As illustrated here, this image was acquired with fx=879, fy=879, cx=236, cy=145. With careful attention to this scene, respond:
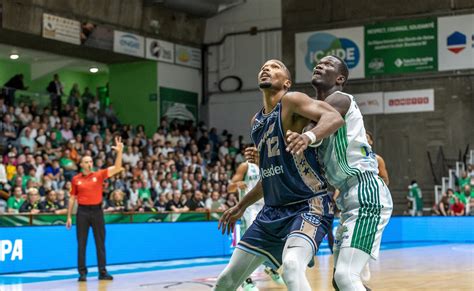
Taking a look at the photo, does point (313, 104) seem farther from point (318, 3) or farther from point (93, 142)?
point (318, 3)

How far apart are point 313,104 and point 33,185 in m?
15.4

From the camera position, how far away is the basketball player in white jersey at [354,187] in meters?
6.71

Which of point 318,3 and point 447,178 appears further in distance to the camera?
point 318,3

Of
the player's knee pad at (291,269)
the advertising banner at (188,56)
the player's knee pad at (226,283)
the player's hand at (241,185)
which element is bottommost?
the player's knee pad at (226,283)

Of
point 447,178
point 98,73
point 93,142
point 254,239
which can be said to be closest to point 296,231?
point 254,239

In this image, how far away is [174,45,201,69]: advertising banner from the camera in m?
35.2

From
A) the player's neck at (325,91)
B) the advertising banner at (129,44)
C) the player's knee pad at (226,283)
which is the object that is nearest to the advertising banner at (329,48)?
the advertising banner at (129,44)

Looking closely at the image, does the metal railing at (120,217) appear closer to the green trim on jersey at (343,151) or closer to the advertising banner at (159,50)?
the green trim on jersey at (343,151)

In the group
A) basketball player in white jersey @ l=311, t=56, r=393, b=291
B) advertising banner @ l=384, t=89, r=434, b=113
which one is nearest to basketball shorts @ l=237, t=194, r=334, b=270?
basketball player in white jersey @ l=311, t=56, r=393, b=291

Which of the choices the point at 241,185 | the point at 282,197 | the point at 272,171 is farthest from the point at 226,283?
the point at 241,185

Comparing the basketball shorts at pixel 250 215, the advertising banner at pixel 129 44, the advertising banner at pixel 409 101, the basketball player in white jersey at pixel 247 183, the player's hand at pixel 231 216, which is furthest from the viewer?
the advertising banner at pixel 409 101

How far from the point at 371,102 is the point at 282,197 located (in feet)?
90.5

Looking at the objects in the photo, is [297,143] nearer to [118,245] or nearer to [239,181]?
[239,181]

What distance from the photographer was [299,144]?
5.98 meters
